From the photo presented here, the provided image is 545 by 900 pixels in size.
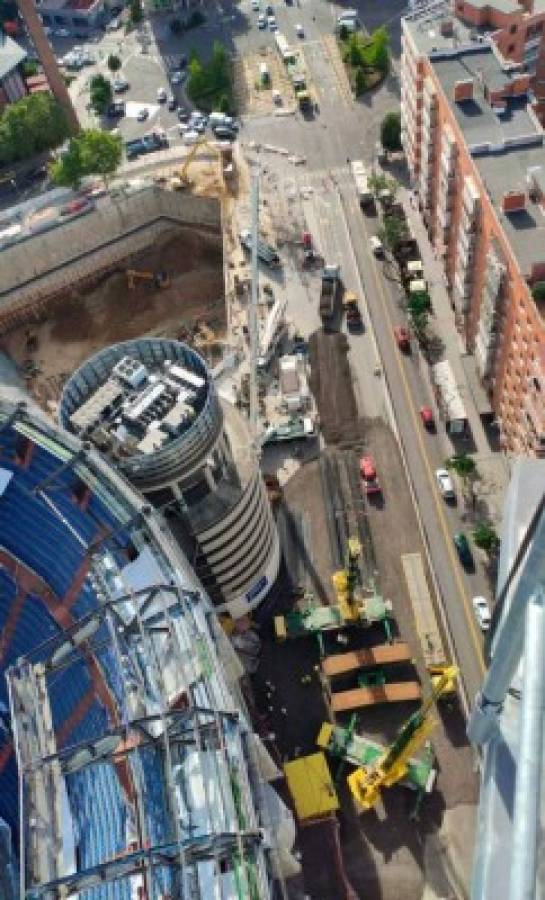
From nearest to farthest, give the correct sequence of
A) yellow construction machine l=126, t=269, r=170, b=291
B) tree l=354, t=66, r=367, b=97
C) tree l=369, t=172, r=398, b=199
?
tree l=369, t=172, r=398, b=199 → yellow construction machine l=126, t=269, r=170, b=291 → tree l=354, t=66, r=367, b=97

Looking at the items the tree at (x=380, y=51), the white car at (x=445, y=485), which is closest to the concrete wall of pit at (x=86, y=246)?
the tree at (x=380, y=51)

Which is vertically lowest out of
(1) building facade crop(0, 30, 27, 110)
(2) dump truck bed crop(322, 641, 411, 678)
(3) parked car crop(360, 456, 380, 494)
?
(2) dump truck bed crop(322, 641, 411, 678)

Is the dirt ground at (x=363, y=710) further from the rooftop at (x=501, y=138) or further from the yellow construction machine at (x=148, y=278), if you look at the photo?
the yellow construction machine at (x=148, y=278)

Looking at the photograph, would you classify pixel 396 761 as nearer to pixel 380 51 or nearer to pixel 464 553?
pixel 464 553

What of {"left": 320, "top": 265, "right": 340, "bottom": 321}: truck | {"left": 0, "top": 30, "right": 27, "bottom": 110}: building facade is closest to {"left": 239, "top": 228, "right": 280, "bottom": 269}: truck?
{"left": 320, "top": 265, "right": 340, "bottom": 321}: truck

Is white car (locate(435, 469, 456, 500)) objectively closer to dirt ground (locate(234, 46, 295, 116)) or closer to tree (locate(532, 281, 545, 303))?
tree (locate(532, 281, 545, 303))

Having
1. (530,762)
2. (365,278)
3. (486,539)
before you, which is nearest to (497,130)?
(365,278)

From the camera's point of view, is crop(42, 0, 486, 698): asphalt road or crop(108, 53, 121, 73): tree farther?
crop(108, 53, 121, 73): tree
